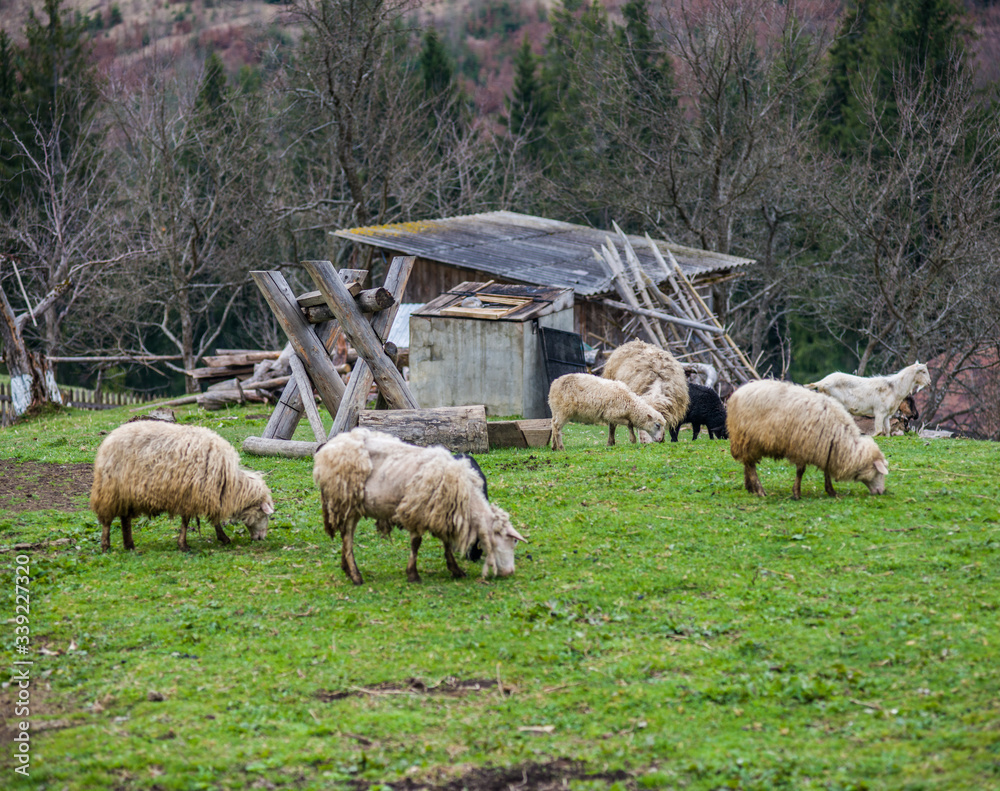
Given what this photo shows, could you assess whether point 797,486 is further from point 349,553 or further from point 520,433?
point 520,433

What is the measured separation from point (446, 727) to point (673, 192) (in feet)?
96.2

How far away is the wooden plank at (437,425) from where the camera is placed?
1365 cm

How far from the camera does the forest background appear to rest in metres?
29.1

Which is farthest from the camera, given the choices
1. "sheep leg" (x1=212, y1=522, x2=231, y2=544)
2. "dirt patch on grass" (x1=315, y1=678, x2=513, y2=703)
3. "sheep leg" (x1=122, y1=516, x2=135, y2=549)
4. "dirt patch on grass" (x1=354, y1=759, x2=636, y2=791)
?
"sheep leg" (x1=212, y1=522, x2=231, y2=544)

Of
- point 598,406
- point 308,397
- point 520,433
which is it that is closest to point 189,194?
point 308,397

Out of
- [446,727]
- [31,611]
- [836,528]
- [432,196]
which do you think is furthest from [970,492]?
[432,196]

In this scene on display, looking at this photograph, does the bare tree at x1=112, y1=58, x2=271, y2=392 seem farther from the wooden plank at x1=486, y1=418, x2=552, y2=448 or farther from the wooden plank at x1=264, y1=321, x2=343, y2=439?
the wooden plank at x1=486, y1=418, x2=552, y2=448

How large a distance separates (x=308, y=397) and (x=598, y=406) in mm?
4331

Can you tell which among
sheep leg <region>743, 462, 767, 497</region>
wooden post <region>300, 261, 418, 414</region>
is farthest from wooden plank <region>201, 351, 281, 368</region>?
sheep leg <region>743, 462, 767, 497</region>

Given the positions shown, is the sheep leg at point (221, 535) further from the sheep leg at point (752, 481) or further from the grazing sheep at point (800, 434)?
the sheep leg at point (752, 481)

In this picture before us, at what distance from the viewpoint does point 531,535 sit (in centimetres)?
991

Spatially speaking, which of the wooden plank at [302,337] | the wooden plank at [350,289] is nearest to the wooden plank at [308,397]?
the wooden plank at [302,337]

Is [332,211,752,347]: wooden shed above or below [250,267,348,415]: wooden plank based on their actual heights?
above

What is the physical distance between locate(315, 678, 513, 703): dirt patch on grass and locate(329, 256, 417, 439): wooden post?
759 cm
